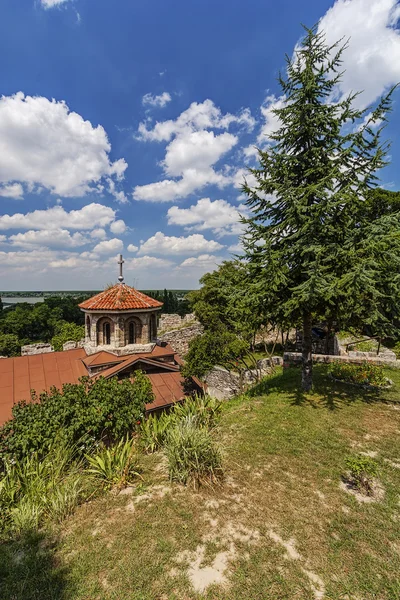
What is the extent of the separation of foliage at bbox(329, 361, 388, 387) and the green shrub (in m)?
7.28

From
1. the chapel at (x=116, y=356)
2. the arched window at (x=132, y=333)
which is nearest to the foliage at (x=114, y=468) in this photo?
the chapel at (x=116, y=356)

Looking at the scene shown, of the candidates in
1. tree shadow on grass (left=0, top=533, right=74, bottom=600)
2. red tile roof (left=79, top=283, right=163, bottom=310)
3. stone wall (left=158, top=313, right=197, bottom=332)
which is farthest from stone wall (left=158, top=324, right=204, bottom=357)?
tree shadow on grass (left=0, top=533, right=74, bottom=600)

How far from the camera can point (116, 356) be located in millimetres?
14812

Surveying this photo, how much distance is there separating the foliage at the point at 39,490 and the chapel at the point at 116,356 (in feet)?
24.3

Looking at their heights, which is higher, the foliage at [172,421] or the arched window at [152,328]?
the arched window at [152,328]

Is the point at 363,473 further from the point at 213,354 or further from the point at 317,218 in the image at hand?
the point at 213,354

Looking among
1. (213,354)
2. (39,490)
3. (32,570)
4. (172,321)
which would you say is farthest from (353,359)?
(172,321)

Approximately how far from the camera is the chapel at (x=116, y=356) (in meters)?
13.0

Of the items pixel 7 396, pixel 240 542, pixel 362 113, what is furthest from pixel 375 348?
pixel 7 396

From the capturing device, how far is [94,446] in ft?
20.2

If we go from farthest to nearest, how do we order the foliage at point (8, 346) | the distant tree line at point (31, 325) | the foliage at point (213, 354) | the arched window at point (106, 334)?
the distant tree line at point (31, 325) → the foliage at point (8, 346) → the foliage at point (213, 354) → the arched window at point (106, 334)

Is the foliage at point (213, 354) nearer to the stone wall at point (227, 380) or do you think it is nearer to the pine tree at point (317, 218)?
the stone wall at point (227, 380)

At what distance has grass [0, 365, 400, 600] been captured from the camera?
Result: 320 cm

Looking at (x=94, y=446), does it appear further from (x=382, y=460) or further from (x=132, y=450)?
Answer: (x=382, y=460)
